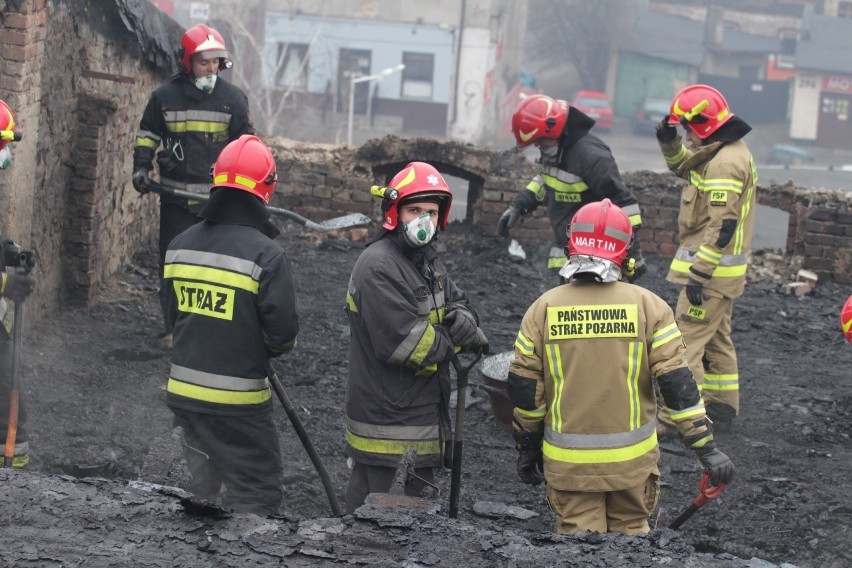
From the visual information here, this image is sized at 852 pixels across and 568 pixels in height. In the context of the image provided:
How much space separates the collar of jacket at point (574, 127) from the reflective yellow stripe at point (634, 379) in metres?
3.16

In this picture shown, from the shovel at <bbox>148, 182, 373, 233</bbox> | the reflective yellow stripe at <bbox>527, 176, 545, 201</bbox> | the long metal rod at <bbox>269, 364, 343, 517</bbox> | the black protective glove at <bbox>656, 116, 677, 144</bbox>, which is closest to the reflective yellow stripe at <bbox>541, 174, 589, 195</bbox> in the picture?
the reflective yellow stripe at <bbox>527, 176, 545, 201</bbox>

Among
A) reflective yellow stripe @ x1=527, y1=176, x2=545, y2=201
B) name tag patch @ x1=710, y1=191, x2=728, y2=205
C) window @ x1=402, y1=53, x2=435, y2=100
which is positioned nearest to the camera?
name tag patch @ x1=710, y1=191, x2=728, y2=205

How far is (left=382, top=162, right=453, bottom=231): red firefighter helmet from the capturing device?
4586mm

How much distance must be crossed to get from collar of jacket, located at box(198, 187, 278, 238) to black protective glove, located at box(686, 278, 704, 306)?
3125 millimetres

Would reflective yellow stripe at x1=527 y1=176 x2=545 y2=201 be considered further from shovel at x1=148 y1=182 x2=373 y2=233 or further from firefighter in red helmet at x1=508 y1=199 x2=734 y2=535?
firefighter in red helmet at x1=508 y1=199 x2=734 y2=535

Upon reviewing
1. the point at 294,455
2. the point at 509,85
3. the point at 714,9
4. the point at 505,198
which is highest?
the point at 714,9

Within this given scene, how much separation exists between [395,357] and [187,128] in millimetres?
3637

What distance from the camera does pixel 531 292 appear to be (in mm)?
10062

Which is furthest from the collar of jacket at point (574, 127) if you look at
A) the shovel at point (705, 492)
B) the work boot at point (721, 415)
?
the shovel at point (705, 492)

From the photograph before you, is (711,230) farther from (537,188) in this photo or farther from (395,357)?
(395,357)

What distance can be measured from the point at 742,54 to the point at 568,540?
53.2 m

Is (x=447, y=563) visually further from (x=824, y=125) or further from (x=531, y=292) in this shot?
(x=824, y=125)

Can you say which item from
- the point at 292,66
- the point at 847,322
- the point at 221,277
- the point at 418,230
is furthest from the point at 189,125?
the point at 292,66

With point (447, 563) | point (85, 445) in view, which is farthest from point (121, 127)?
point (447, 563)
